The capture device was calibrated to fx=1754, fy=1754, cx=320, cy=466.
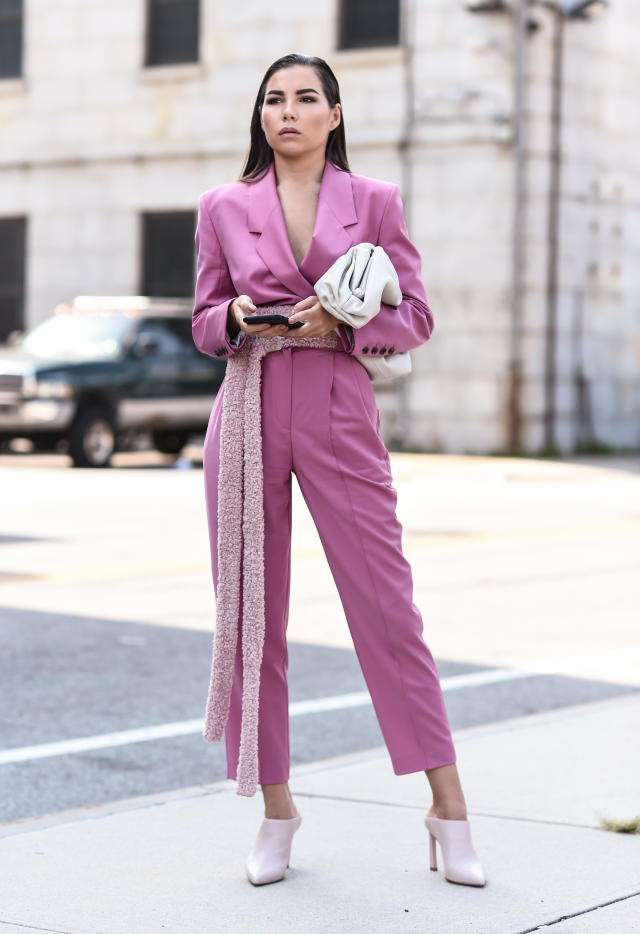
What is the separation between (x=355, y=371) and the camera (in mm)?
4238

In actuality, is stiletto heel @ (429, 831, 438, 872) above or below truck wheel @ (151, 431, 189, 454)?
above

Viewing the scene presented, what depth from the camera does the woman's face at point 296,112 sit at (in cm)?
426

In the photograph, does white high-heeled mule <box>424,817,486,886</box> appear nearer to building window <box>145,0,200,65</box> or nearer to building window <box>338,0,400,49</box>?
building window <box>338,0,400,49</box>

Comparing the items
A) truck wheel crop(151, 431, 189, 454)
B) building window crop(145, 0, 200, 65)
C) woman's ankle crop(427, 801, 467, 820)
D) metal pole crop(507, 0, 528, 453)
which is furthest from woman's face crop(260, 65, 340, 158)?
building window crop(145, 0, 200, 65)

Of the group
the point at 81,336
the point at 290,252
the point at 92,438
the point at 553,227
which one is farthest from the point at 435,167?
the point at 290,252

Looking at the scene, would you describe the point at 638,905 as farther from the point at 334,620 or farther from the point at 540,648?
the point at 334,620

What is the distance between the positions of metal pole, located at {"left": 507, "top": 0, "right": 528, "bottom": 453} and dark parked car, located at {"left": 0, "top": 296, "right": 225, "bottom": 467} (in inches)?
182

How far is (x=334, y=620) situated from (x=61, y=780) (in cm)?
343

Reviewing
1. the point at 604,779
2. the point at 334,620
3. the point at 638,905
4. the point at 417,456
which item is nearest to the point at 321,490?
the point at 638,905

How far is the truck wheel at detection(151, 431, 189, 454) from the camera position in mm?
22203

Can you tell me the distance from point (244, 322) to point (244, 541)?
53cm

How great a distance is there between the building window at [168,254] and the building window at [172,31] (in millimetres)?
2391

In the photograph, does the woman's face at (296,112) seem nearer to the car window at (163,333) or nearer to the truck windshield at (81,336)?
the truck windshield at (81,336)

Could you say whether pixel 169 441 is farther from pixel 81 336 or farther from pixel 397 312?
pixel 397 312
